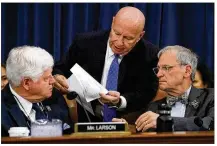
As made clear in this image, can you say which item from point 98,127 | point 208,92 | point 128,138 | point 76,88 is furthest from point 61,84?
point 208,92

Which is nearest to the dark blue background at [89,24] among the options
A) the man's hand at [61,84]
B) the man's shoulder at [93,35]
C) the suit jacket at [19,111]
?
the man's shoulder at [93,35]

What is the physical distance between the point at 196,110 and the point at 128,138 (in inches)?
20.8

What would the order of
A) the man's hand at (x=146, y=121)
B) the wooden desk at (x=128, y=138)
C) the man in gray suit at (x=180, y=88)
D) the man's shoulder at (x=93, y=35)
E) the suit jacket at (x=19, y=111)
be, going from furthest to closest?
1. the man's shoulder at (x=93, y=35)
2. the man in gray suit at (x=180, y=88)
3. the man's hand at (x=146, y=121)
4. the suit jacket at (x=19, y=111)
5. the wooden desk at (x=128, y=138)

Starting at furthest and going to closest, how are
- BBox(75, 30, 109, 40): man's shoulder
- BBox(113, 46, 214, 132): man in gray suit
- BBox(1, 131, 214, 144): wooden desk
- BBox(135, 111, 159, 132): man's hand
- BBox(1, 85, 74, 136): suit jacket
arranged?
BBox(75, 30, 109, 40): man's shoulder → BBox(113, 46, 214, 132): man in gray suit → BBox(135, 111, 159, 132): man's hand → BBox(1, 85, 74, 136): suit jacket → BBox(1, 131, 214, 144): wooden desk

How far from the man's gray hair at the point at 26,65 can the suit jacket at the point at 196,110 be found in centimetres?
60

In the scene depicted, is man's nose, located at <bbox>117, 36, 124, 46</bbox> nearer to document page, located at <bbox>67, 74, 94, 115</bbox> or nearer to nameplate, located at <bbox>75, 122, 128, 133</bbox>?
document page, located at <bbox>67, 74, 94, 115</bbox>

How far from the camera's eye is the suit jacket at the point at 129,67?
3021 mm

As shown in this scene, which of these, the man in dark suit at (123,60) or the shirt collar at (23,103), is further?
→ the man in dark suit at (123,60)

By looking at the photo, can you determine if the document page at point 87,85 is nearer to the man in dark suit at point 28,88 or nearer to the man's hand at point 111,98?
the man's hand at point 111,98

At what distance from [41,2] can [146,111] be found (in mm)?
823

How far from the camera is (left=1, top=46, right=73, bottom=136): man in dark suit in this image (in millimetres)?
2790

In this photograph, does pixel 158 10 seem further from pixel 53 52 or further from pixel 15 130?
pixel 15 130

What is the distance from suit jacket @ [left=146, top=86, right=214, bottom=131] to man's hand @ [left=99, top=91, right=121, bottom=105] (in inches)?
6.9

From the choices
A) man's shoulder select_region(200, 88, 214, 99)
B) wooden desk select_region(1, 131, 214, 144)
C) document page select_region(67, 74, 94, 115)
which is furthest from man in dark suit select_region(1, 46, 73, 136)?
man's shoulder select_region(200, 88, 214, 99)
